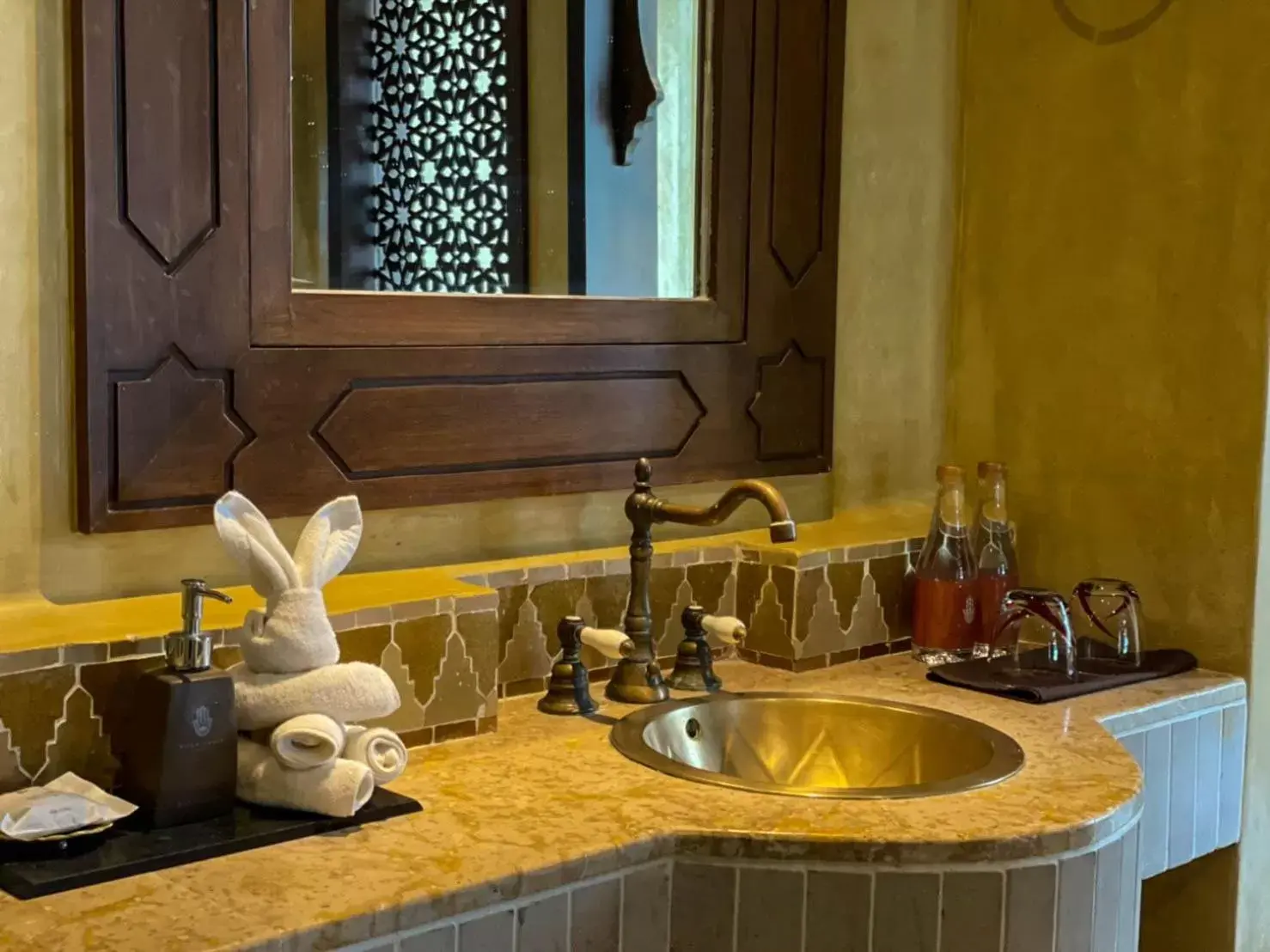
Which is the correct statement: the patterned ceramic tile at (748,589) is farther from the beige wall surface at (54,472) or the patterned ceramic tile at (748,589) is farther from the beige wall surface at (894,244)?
Result: the beige wall surface at (894,244)

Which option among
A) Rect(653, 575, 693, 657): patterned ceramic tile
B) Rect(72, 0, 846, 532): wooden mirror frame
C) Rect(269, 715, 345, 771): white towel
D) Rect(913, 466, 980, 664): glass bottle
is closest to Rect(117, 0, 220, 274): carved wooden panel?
Rect(72, 0, 846, 532): wooden mirror frame

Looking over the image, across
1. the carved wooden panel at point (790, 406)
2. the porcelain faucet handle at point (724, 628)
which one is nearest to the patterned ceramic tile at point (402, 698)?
the porcelain faucet handle at point (724, 628)

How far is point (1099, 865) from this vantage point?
4.07 feet

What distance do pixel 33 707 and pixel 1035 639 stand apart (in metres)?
1.16

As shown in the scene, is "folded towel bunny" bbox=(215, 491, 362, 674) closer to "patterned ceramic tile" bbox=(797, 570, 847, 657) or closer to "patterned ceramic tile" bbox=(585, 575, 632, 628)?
"patterned ceramic tile" bbox=(585, 575, 632, 628)

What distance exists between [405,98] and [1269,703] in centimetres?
119

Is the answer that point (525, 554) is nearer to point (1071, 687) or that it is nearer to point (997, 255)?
point (1071, 687)

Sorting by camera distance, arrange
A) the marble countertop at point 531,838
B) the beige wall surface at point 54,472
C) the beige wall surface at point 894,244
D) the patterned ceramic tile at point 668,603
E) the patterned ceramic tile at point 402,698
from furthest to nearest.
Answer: the beige wall surface at point 894,244 → the patterned ceramic tile at point 668,603 → the patterned ceramic tile at point 402,698 → the beige wall surface at point 54,472 → the marble countertop at point 531,838

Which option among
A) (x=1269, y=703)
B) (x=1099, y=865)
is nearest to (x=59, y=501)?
(x=1099, y=865)

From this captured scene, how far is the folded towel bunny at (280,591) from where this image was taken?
119cm

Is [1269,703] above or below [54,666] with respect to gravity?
below

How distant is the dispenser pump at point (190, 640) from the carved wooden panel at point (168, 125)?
0.33 m

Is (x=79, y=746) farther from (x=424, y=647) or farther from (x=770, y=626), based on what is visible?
(x=770, y=626)

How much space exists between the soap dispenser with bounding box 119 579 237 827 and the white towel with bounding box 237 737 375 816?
0.07 feet
